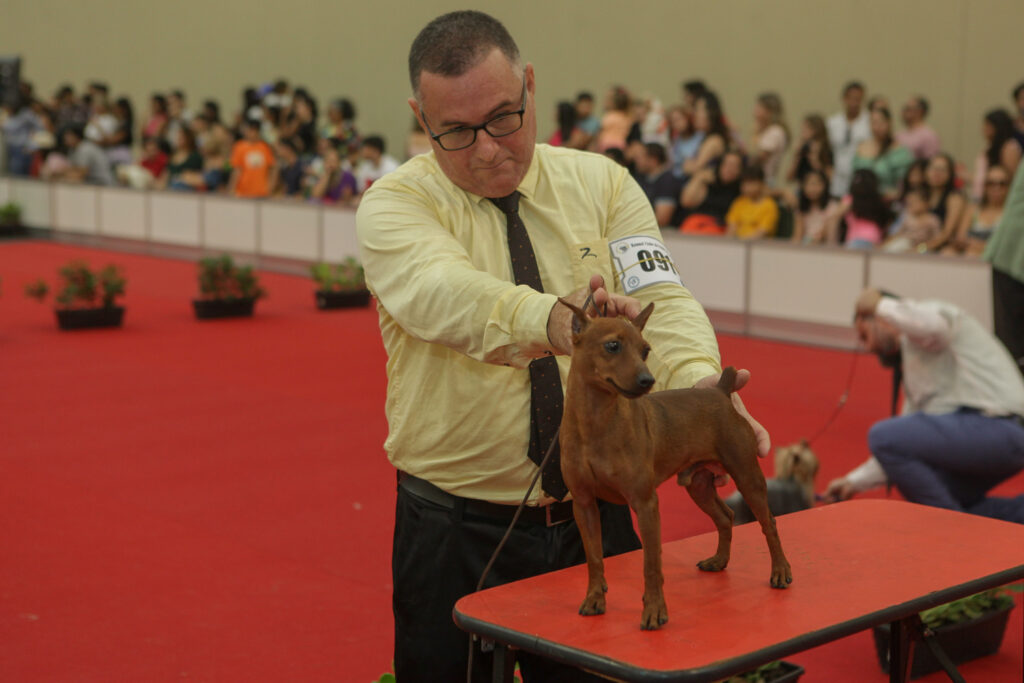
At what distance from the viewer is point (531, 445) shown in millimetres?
2578

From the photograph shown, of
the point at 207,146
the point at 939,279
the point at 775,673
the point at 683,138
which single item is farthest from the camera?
the point at 207,146

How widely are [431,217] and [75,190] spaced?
18121 mm

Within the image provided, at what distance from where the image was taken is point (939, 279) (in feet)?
31.2

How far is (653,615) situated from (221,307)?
1056cm

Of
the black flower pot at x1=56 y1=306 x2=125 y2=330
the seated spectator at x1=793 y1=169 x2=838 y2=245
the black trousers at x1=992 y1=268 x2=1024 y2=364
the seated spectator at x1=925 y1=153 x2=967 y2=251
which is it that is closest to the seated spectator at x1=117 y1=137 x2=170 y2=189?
the black flower pot at x1=56 y1=306 x2=125 y2=330

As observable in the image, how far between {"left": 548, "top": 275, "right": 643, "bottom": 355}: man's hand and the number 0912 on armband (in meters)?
0.37

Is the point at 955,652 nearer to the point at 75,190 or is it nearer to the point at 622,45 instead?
the point at 622,45

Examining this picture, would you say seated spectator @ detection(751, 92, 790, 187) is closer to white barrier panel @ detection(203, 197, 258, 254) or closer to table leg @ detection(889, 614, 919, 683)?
white barrier panel @ detection(203, 197, 258, 254)

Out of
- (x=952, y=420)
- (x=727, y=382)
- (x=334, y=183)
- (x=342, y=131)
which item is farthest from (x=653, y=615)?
(x=342, y=131)

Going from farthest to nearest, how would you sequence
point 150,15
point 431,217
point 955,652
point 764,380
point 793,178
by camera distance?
point 150,15
point 793,178
point 764,380
point 955,652
point 431,217

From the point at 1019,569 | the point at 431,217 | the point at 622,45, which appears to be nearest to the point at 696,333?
the point at 431,217

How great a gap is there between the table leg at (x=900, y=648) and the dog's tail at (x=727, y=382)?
36.8 inches

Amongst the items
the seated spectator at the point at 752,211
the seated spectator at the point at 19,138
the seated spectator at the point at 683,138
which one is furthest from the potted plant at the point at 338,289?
the seated spectator at the point at 19,138

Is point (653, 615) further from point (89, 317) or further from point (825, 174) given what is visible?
point (825, 174)
